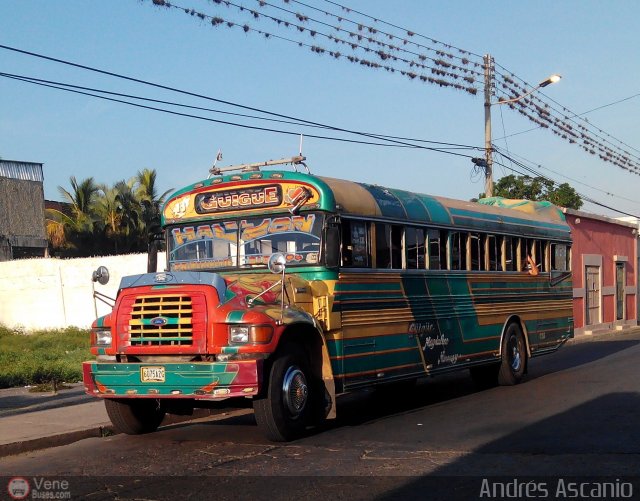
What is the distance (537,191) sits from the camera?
46.2 m

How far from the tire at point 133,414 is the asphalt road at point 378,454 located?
0.53 feet

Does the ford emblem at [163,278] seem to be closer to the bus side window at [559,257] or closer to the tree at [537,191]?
the bus side window at [559,257]

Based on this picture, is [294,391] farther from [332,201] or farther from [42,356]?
[42,356]

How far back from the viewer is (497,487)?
6676 mm

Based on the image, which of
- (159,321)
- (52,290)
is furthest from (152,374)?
(52,290)

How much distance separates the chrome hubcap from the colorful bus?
0.01 meters

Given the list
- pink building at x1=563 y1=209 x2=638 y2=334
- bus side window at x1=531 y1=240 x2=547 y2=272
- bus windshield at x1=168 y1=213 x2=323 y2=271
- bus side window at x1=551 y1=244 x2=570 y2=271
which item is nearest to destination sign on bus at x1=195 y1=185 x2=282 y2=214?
bus windshield at x1=168 y1=213 x2=323 y2=271

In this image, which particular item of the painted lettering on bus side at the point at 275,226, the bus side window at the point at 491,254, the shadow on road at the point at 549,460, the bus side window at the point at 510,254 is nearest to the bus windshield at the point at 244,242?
the painted lettering on bus side at the point at 275,226

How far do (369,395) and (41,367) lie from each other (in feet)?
20.3

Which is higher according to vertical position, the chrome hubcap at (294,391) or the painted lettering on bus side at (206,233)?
the painted lettering on bus side at (206,233)

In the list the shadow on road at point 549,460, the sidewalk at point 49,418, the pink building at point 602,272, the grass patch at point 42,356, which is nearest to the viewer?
the shadow on road at point 549,460

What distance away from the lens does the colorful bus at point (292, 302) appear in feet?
28.0

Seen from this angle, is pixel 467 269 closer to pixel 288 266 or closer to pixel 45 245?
pixel 288 266

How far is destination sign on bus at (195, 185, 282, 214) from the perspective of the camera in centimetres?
992
